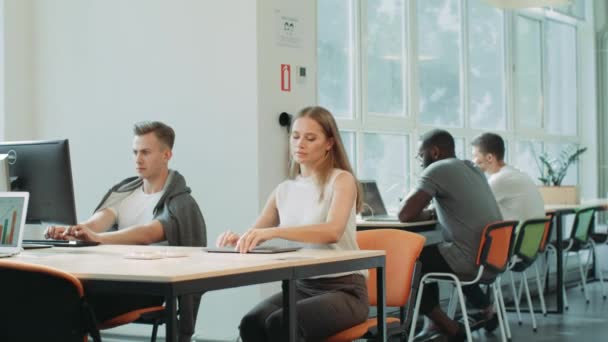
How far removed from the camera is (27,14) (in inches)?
213

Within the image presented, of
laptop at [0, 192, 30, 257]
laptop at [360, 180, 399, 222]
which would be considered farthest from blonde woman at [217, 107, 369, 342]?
laptop at [360, 180, 399, 222]

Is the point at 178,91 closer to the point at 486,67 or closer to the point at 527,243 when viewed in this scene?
the point at 527,243

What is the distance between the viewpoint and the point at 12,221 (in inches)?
115

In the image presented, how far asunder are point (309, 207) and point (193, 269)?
38.9 inches

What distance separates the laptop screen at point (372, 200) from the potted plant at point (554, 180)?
97.0 inches

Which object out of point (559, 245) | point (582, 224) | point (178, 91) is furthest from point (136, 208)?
point (582, 224)

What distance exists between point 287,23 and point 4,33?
5.52 feet

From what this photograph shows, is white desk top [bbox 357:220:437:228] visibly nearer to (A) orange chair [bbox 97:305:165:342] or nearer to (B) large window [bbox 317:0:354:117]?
(B) large window [bbox 317:0:354:117]

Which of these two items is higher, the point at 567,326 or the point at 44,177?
the point at 44,177

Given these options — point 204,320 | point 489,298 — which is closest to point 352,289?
point 204,320

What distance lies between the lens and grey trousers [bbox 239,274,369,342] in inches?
115

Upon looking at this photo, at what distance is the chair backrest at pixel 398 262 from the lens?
326 cm

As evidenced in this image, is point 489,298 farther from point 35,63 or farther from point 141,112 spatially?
point 35,63

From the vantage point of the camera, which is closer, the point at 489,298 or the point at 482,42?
the point at 489,298
